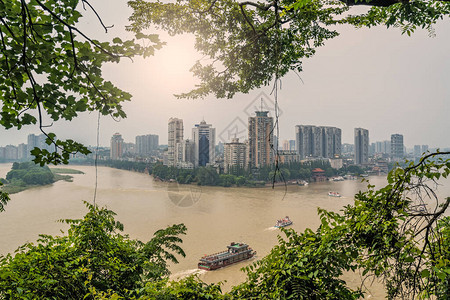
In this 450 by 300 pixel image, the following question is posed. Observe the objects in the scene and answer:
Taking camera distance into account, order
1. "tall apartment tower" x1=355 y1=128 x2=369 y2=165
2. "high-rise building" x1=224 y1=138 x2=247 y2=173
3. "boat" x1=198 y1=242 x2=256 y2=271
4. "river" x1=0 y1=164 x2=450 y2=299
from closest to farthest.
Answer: "boat" x1=198 y1=242 x2=256 y2=271 → "river" x1=0 y1=164 x2=450 y2=299 → "high-rise building" x1=224 y1=138 x2=247 y2=173 → "tall apartment tower" x1=355 y1=128 x2=369 y2=165

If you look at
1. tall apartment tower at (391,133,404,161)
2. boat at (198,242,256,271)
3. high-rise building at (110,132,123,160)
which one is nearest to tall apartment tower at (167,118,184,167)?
high-rise building at (110,132,123,160)

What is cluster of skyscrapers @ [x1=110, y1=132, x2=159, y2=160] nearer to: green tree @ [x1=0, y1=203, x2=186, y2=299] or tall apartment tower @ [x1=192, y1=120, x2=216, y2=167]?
tall apartment tower @ [x1=192, y1=120, x2=216, y2=167]

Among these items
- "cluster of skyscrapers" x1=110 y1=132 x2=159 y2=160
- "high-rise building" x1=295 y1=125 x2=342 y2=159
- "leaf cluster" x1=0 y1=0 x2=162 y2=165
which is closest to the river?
"leaf cluster" x1=0 y1=0 x2=162 y2=165

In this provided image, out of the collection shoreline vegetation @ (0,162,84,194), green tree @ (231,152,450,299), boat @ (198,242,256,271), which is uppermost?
green tree @ (231,152,450,299)

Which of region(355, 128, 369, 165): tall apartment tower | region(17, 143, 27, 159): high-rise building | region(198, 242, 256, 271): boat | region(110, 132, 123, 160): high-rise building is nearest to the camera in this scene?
region(198, 242, 256, 271): boat

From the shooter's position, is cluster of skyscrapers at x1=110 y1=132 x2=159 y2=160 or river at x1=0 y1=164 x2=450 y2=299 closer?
river at x1=0 y1=164 x2=450 y2=299

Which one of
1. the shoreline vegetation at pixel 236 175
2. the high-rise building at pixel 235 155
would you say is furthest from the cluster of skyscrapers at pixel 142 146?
the high-rise building at pixel 235 155

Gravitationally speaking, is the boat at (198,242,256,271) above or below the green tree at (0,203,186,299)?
below
